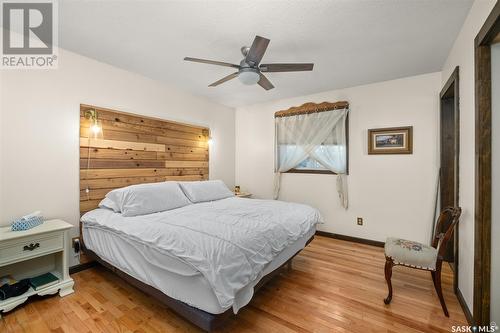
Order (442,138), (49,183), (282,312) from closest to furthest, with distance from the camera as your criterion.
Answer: (282,312) < (49,183) < (442,138)

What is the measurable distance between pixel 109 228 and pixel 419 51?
3.84 m

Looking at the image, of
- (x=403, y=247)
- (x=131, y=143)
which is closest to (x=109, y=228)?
(x=131, y=143)

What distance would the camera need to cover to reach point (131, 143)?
10.6 feet

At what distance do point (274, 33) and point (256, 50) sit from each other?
0.41 m

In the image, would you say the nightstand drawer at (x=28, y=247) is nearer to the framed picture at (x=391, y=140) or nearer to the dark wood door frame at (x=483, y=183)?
the dark wood door frame at (x=483, y=183)

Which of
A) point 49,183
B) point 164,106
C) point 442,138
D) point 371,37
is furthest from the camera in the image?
point 164,106

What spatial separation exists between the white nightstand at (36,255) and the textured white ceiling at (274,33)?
6.37ft

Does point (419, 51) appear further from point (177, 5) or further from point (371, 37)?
point (177, 5)

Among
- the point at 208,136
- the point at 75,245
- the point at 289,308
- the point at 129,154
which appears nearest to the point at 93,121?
the point at 129,154

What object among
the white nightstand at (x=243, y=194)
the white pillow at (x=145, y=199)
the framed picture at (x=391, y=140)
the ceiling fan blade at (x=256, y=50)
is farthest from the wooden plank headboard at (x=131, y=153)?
the framed picture at (x=391, y=140)

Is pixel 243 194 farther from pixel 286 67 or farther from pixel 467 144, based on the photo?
pixel 467 144

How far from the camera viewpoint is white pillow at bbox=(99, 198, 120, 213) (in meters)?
2.61

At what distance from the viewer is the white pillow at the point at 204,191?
3.33m

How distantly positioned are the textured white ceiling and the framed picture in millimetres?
796
